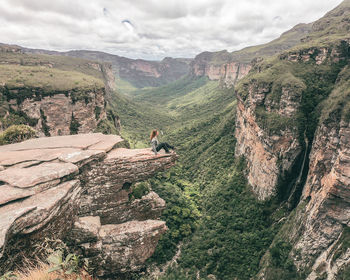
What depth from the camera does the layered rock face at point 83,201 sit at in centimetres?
868

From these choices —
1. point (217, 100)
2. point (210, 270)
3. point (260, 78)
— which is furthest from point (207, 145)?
point (217, 100)

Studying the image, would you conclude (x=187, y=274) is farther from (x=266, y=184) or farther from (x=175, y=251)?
(x=266, y=184)

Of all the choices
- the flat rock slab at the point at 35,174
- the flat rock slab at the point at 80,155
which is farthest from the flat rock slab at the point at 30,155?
the flat rock slab at the point at 35,174

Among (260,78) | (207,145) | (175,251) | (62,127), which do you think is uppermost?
(260,78)

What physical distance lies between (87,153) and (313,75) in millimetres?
46384

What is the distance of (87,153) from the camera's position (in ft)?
43.3

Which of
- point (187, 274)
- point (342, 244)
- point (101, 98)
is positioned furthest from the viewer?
point (101, 98)

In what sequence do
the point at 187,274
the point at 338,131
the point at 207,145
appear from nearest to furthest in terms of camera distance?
the point at 338,131 < the point at 187,274 < the point at 207,145

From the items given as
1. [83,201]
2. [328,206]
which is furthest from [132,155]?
[328,206]

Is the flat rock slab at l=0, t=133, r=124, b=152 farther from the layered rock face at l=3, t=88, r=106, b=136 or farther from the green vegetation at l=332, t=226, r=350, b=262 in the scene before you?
the layered rock face at l=3, t=88, r=106, b=136

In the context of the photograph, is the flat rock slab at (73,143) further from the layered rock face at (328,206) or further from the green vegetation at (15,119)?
the green vegetation at (15,119)

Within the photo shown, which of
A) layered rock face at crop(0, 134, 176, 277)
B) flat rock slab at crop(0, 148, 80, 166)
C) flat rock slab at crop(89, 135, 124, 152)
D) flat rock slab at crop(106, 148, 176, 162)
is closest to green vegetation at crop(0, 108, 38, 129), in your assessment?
layered rock face at crop(0, 134, 176, 277)

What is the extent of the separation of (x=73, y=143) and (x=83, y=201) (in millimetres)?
4446

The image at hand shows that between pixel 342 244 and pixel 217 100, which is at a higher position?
pixel 217 100
